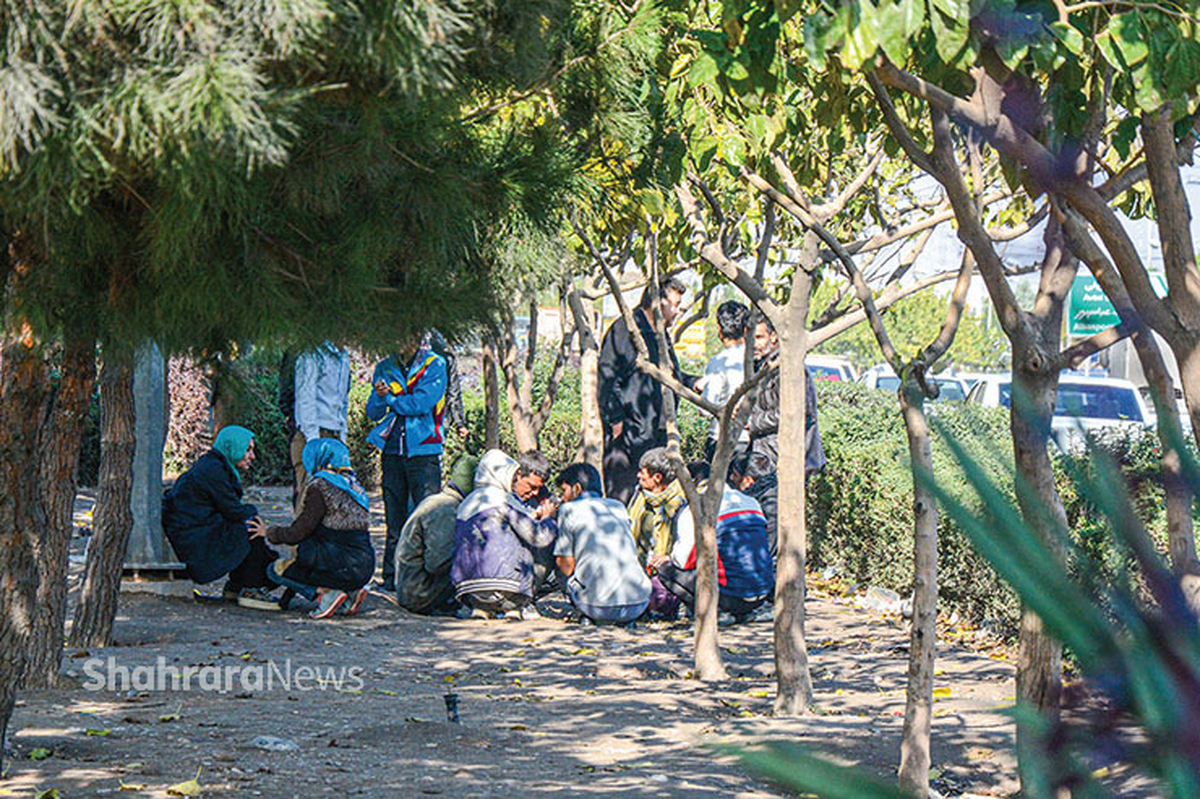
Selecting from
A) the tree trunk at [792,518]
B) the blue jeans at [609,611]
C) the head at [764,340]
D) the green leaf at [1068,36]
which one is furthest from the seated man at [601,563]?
the green leaf at [1068,36]

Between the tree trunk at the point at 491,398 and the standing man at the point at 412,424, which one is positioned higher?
the tree trunk at the point at 491,398

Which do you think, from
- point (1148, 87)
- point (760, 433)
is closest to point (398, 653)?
point (760, 433)

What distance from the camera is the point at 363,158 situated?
297 cm

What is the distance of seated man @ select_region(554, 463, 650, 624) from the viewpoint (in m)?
8.42

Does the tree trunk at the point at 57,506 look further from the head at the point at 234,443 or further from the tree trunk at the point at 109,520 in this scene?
the head at the point at 234,443

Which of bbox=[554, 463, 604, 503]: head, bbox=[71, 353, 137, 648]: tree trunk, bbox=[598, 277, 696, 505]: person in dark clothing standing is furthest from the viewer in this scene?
bbox=[598, 277, 696, 505]: person in dark clothing standing

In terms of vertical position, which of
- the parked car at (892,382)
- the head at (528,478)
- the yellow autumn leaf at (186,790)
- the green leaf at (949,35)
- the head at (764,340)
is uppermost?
the parked car at (892,382)

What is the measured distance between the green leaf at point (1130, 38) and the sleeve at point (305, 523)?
5859 millimetres

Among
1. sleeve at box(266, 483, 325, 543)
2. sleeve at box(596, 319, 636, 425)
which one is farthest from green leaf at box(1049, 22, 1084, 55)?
sleeve at box(596, 319, 636, 425)

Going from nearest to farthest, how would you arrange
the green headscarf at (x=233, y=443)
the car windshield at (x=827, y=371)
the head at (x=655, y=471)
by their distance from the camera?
1. the green headscarf at (x=233, y=443)
2. the head at (x=655, y=471)
3. the car windshield at (x=827, y=371)

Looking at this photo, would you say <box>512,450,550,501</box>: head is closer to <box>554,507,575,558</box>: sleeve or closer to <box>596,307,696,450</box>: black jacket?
<box>554,507,575,558</box>: sleeve

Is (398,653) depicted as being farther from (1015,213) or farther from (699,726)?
(1015,213)

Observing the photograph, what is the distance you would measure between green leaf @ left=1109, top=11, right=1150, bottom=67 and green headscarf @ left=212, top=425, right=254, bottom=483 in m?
6.03

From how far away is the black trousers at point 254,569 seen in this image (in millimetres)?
8633
